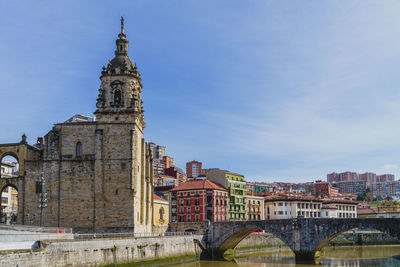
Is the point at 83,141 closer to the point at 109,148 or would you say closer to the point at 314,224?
the point at 109,148

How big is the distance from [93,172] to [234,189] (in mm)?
39400

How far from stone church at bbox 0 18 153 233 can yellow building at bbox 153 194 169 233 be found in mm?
12361

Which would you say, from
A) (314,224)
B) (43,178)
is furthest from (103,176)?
(314,224)

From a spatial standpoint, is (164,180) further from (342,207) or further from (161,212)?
(161,212)

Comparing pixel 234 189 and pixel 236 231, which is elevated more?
pixel 234 189

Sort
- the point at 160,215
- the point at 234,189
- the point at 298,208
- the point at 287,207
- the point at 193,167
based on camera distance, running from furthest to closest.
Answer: the point at 193,167
the point at 298,208
the point at 287,207
the point at 234,189
the point at 160,215

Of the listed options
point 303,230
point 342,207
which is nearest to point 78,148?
point 303,230

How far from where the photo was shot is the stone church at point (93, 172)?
4947 centimetres

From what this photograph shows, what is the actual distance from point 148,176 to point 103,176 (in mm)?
10207

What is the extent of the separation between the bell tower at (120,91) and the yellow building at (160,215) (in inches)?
620

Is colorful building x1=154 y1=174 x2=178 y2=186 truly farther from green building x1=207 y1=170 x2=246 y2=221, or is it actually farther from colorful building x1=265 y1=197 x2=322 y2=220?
green building x1=207 y1=170 x2=246 y2=221

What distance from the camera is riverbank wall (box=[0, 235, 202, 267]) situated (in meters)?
30.4

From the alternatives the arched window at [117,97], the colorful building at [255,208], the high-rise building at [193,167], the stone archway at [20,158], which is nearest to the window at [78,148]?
the stone archway at [20,158]

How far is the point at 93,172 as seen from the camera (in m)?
50.3
